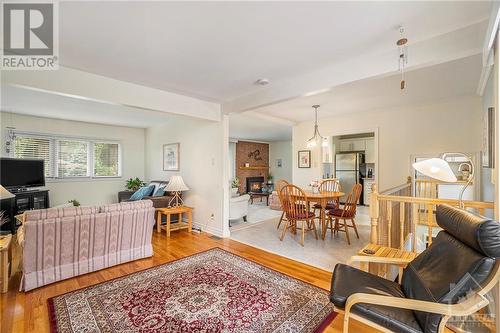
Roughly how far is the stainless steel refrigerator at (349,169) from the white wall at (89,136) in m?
6.34

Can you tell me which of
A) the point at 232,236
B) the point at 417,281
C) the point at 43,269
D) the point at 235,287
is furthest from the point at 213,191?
the point at 417,281

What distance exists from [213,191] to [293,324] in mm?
2881

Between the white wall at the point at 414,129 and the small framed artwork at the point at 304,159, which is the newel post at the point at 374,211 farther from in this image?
the small framed artwork at the point at 304,159

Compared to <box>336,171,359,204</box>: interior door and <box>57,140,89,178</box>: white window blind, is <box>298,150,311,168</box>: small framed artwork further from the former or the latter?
<box>57,140,89,178</box>: white window blind

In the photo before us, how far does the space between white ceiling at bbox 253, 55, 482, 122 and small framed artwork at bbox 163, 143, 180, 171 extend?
2.22 metres

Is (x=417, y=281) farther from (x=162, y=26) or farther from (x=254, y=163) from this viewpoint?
(x=254, y=163)

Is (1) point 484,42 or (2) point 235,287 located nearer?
(1) point 484,42

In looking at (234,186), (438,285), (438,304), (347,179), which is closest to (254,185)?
(234,186)

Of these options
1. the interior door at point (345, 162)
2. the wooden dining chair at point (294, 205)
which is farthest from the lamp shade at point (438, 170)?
the interior door at point (345, 162)

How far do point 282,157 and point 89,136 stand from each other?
23.0ft

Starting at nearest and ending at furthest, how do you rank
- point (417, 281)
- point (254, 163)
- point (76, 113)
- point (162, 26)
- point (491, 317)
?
point (417, 281) < point (491, 317) < point (162, 26) < point (76, 113) < point (254, 163)

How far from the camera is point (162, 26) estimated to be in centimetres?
192

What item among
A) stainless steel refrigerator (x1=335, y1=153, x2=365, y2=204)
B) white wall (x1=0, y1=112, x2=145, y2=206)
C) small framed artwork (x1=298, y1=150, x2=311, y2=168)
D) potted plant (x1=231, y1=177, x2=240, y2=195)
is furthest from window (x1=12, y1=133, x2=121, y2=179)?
stainless steel refrigerator (x1=335, y1=153, x2=365, y2=204)

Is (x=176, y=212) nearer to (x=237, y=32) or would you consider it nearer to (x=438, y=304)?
(x=237, y=32)
